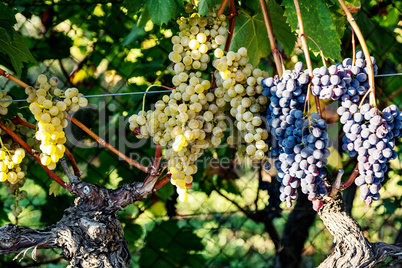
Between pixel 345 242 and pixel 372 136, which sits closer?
pixel 372 136

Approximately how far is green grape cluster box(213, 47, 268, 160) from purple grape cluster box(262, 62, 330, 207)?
0.09ft

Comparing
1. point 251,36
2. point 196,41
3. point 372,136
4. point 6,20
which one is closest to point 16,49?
point 6,20

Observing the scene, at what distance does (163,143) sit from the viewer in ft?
2.49

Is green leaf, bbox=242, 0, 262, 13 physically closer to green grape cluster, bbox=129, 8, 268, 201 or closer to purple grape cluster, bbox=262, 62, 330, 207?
green grape cluster, bbox=129, 8, 268, 201

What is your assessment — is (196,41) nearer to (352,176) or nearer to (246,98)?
(246,98)

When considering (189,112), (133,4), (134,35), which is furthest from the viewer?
(134,35)

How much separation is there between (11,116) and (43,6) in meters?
0.74

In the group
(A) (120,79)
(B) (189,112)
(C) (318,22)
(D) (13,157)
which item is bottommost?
(A) (120,79)

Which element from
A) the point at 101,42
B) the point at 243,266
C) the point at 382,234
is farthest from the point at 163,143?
the point at 382,234

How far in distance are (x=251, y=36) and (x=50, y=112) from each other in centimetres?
45

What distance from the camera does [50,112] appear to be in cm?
75

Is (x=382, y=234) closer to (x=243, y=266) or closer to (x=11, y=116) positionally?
(x=243, y=266)

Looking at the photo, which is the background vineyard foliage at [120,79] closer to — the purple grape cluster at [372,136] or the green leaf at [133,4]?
the green leaf at [133,4]

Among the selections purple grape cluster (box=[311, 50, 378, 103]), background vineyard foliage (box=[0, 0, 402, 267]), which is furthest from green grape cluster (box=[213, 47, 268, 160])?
background vineyard foliage (box=[0, 0, 402, 267])
